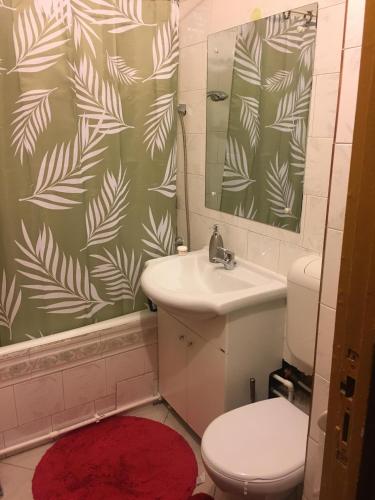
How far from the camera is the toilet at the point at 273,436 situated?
4.43 feet

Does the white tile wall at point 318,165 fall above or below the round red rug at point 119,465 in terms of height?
above

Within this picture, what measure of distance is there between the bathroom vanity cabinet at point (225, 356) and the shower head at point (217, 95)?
3.26 feet

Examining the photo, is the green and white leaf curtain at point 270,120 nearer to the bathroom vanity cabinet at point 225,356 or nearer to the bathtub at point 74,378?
the bathroom vanity cabinet at point 225,356

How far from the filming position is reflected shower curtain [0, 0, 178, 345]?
5.90ft

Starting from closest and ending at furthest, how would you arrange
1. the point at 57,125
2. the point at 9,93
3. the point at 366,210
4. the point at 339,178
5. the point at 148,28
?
the point at 366,210
the point at 339,178
the point at 9,93
the point at 57,125
the point at 148,28

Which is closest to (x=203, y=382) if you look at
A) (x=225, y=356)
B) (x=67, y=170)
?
(x=225, y=356)

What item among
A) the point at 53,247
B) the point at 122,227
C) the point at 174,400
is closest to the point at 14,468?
the point at 174,400

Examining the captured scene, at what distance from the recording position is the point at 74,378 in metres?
2.12

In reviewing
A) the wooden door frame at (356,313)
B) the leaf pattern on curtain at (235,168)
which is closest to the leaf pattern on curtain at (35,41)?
the leaf pattern on curtain at (235,168)

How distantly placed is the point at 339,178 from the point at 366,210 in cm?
29

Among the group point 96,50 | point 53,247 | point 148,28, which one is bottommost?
point 53,247

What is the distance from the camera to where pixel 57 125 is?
188 cm

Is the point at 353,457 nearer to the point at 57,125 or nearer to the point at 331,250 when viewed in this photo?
the point at 331,250

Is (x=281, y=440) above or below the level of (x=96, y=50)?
below
